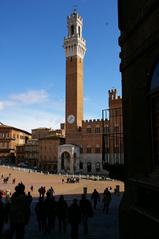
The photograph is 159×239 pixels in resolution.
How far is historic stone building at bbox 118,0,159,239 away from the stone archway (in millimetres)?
65394

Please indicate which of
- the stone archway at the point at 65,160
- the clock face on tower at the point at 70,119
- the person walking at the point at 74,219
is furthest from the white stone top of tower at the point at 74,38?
the person walking at the point at 74,219

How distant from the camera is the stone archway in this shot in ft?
238

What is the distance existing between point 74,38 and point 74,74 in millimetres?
8148

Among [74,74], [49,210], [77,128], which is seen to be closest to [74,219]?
[49,210]

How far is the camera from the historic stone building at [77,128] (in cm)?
7181

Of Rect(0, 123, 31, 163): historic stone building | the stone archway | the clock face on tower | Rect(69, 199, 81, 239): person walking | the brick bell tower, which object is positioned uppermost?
the brick bell tower

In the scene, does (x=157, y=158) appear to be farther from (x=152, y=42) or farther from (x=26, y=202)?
(x=26, y=202)

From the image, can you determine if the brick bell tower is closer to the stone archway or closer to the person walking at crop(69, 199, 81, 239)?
the stone archway

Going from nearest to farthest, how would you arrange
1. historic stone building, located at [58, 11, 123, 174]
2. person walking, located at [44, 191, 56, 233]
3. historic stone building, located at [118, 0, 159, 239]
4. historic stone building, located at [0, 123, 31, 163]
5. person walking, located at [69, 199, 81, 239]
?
historic stone building, located at [118, 0, 159, 239] < person walking, located at [69, 199, 81, 239] < person walking, located at [44, 191, 56, 233] < historic stone building, located at [58, 11, 123, 174] < historic stone building, located at [0, 123, 31, 163]

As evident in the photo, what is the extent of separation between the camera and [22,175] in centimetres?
5778

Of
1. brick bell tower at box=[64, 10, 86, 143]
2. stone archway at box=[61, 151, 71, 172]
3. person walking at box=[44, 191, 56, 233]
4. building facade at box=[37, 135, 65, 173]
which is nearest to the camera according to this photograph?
person walking at box=[44, 191, 56, 233]

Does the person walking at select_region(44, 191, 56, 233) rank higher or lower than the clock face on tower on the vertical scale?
lower

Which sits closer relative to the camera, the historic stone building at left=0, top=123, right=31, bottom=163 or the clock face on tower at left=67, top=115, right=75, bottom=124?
the clock face on tower at left=67, top=115, right=75, bottom=124

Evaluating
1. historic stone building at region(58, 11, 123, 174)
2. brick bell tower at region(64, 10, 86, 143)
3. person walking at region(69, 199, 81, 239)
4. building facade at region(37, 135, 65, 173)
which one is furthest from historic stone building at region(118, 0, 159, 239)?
building facade at region(37, 135, 65, 173)
